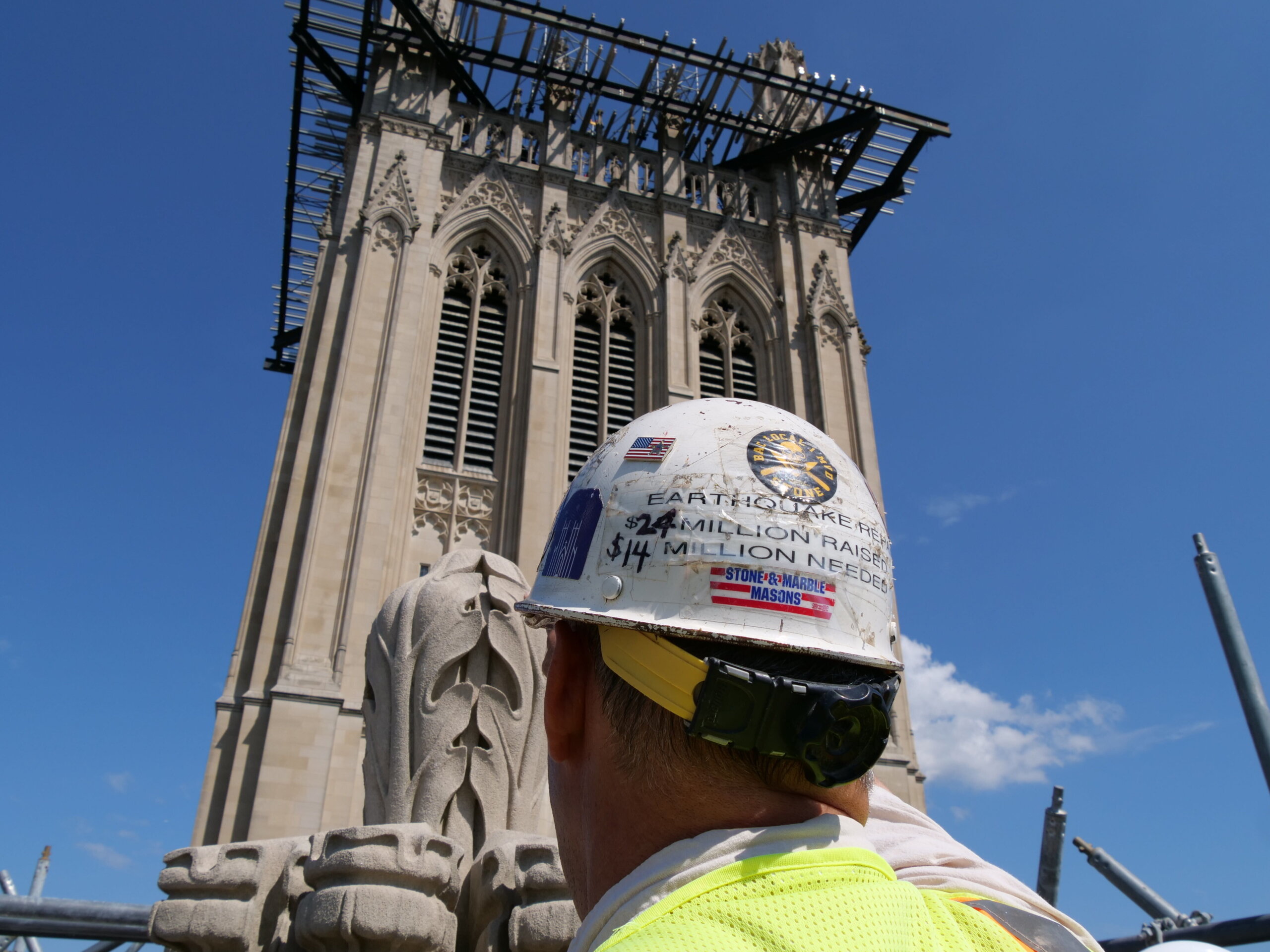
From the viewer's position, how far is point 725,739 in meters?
1.23

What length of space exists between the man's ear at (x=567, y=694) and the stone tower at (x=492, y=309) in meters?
12.2

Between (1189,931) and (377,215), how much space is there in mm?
17155

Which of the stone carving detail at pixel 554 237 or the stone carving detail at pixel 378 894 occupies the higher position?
the stone carving detail at pixel 554 237

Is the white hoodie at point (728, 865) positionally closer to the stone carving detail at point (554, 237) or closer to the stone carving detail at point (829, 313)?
the stone carving detail at point (554, 237)

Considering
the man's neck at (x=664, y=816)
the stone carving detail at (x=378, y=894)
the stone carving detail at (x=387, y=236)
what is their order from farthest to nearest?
the stone carving detail at (x=387, y=236)
the stone carving detail at (x=378, y=894)
the man's neck at (x=664, y=816)

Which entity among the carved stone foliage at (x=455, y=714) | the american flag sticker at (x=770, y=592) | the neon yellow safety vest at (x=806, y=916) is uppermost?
the carved stone foliage at (x=455, y=714)

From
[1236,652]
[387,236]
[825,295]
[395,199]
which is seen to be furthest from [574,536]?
[825,295]

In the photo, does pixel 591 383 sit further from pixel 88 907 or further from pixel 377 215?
pixel 88 907

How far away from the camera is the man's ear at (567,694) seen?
146cm

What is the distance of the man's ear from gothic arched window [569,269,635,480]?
16196 millimetres

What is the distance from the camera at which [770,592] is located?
146cm

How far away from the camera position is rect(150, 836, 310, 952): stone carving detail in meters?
3.21

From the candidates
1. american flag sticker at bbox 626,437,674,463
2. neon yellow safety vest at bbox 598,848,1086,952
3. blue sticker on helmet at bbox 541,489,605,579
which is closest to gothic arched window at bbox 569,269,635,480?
blue sticker on helmet at bbox 541,489,605,579

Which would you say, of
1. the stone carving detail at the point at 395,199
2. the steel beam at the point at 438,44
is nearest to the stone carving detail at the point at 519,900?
the stone carving detail at the point at 395,199
